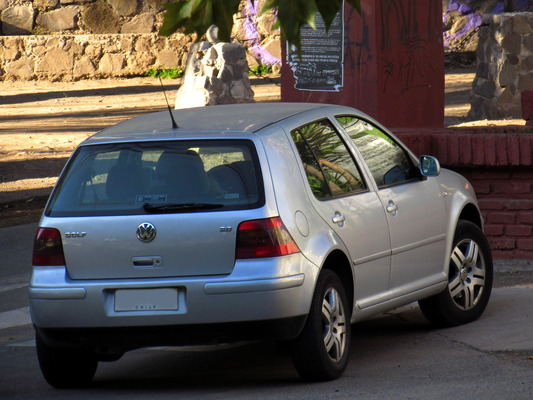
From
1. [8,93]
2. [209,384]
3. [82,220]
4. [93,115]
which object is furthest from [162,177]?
[8,93]

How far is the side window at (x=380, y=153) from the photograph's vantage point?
605cm

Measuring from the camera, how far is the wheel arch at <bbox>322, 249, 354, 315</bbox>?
5.37 m

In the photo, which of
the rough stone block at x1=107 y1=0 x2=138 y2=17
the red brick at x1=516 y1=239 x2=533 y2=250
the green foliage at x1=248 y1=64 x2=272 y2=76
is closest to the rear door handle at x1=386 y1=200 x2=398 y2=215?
the red brick at x1=516 y1=239 x2=533 y2=250

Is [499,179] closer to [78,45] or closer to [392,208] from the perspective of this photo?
[392,208]

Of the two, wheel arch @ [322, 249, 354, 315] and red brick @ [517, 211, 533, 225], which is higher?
wheel arch @ [322, 249, 354, 315]

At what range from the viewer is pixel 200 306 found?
4.93 metres

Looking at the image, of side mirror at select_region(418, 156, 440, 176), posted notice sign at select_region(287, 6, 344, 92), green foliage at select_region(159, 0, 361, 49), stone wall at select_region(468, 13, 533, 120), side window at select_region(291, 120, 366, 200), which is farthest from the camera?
stone wall at select_region(468, 13, 533, 120)

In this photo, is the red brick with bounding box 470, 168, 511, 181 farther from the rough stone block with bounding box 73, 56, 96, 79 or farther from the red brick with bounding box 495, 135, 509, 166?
the rough stone block with bounding box 73, 56, 96, 79

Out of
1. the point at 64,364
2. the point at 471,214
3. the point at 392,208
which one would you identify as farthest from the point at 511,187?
the point at 64,364

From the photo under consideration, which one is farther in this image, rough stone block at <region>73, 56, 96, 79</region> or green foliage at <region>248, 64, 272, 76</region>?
green foliage at <region>248, 64, 272, 76</region>

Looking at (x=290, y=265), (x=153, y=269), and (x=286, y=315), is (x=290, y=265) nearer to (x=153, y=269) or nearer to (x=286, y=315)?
(x=286, y=315)

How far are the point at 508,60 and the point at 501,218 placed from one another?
27.4 ft

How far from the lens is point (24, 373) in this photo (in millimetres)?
5945

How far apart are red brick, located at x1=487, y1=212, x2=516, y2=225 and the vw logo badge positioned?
395 centimetres
